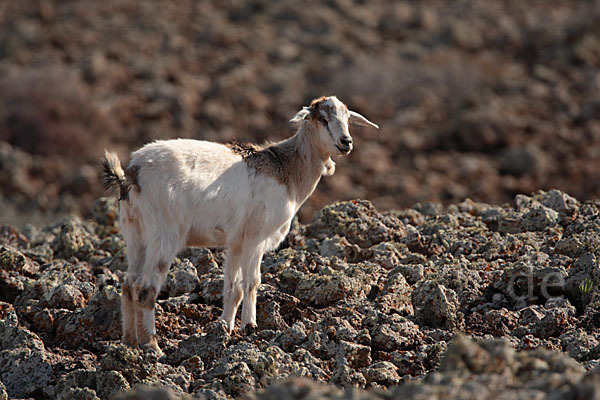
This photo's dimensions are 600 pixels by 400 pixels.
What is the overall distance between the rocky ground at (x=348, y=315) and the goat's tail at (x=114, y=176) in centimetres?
114

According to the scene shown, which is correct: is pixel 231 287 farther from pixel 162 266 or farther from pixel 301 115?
pixel 301 115

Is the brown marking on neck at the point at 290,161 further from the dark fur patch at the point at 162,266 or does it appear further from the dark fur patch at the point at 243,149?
the dark fur patch at the point at 162,266

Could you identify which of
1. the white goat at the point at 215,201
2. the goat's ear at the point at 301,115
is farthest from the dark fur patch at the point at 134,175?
the goat's ear at the point at 301,115

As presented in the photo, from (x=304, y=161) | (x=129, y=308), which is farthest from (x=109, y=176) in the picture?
(x=304, y=161)

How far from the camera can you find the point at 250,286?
8102 millimetres

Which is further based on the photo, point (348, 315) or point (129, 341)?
point (348, 315)

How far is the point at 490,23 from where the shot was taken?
3350 cm

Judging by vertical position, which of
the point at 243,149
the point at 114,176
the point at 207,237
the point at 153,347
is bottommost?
the point at 153,347

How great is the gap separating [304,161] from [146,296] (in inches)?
90.4

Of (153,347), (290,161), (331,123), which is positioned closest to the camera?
(153,347)

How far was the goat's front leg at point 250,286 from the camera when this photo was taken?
807 centimetres

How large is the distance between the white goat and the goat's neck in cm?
1

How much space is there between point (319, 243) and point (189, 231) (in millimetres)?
2523

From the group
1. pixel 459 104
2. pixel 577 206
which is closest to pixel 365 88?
pixel 459 104
